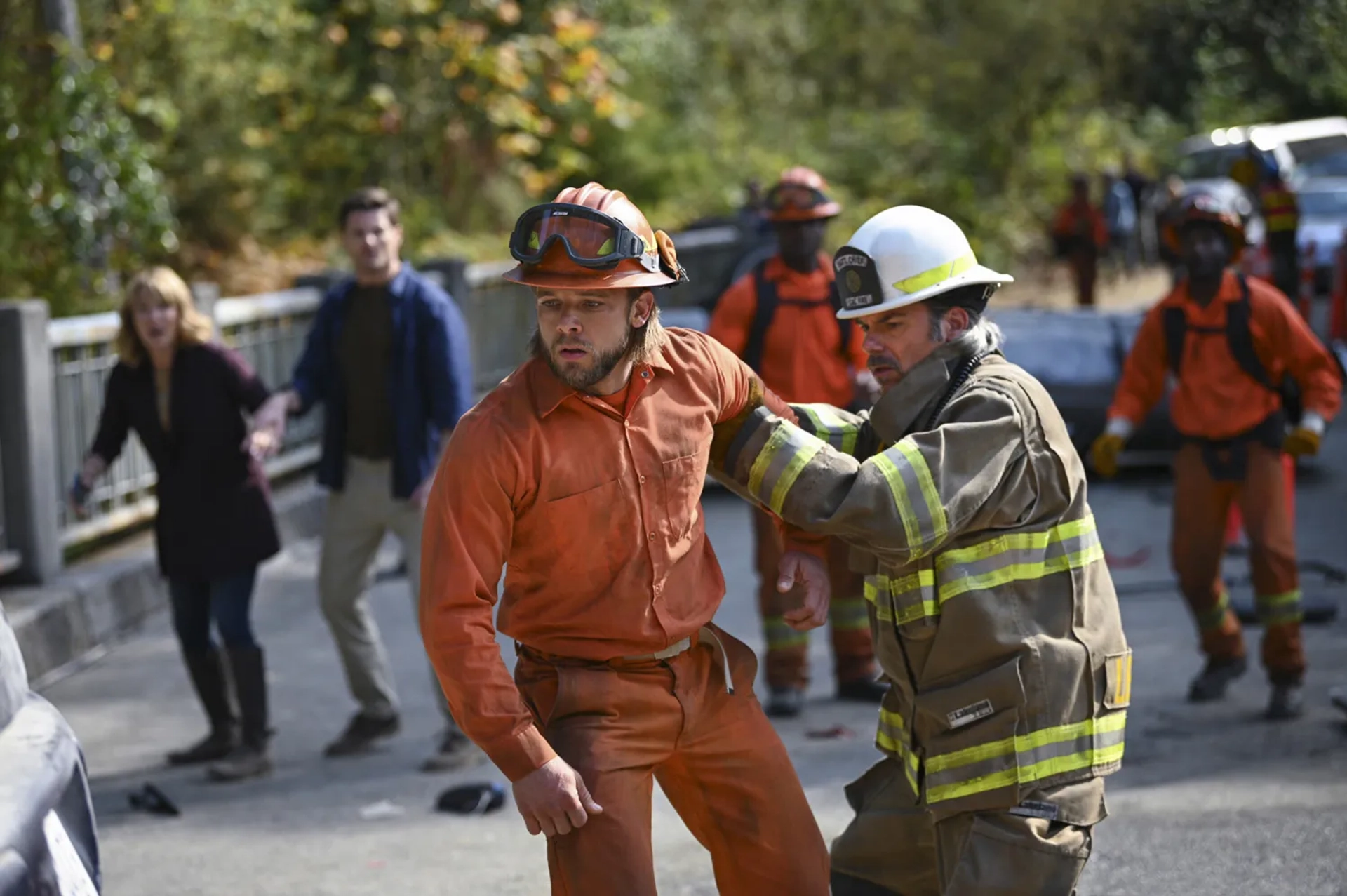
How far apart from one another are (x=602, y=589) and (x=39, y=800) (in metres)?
1.25

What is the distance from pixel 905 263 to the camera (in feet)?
12.8

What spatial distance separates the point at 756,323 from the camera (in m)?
7.69

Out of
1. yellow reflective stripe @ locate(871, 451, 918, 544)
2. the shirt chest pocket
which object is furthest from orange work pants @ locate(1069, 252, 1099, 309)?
yellow reflective stripe @ locate(871, 451, 918, 544)

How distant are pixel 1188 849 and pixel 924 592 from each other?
2.26m

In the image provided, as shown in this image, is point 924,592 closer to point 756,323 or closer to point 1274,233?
point 756,323

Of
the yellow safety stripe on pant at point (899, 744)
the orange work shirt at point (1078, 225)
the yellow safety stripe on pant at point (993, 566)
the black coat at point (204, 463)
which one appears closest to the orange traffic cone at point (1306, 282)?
the orange work shirt at point (1078, 225)

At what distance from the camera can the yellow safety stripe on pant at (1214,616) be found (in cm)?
744

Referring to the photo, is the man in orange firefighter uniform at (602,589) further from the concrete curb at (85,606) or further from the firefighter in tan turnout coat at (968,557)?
the concrete curb at (85,606)

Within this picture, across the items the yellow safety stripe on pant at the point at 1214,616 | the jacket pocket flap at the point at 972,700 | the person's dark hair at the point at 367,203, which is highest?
the person's dark hair at the point at 367,203

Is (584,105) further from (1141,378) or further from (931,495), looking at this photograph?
(931,495)

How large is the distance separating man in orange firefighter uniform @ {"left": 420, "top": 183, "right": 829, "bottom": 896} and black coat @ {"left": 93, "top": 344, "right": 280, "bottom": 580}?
10.3 ft

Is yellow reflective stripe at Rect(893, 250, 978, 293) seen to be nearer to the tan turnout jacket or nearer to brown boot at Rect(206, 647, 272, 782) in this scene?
the tan turnout jacket

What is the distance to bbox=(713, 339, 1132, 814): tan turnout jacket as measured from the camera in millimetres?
3713

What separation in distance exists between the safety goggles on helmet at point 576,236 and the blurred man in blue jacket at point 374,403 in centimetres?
320
